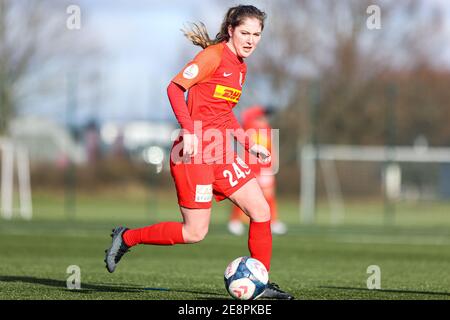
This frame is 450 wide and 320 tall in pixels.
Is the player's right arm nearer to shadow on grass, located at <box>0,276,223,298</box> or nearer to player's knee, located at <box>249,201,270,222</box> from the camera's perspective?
player's knee, located at <box>249,201,270,222</box>

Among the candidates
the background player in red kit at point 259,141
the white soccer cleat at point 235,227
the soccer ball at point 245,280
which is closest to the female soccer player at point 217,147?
the soccer ball at point 245,280

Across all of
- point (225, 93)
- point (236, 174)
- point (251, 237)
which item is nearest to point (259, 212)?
point (251, 237)

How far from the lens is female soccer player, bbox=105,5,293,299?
22.2 ft

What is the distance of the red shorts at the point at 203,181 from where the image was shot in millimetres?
6797

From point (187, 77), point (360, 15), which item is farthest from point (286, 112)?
point (187, 77)

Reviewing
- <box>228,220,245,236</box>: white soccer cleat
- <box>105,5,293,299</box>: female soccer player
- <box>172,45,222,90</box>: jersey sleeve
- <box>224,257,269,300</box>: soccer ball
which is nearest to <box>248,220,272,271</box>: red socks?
<box>105,5,293,299</box>: female soccer player

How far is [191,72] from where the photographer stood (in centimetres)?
664

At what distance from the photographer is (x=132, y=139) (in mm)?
27406

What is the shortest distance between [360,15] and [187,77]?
3225 centimetres

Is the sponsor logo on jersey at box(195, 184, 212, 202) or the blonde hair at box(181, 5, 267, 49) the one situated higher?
the blonde hair at box(181, 5, 267, 49)

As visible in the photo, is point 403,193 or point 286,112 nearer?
point 403,193
